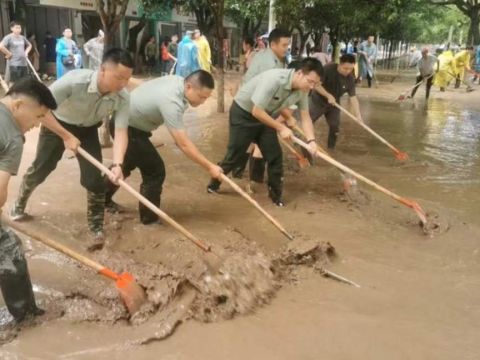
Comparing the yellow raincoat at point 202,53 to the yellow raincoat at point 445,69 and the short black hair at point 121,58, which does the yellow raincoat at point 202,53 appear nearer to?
the yellow raincoat at point 445,69

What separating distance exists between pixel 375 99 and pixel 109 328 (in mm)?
13009

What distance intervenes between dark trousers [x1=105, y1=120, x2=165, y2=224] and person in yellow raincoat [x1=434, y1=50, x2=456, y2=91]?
42.1 ft

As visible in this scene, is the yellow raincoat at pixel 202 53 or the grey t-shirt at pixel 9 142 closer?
the grey t-shirt at pixel 9 142

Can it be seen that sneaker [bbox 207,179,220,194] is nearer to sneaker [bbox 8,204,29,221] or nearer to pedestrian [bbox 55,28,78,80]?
sneaker [bbox 8,204,29,221]

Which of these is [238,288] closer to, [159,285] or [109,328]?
[159,285]

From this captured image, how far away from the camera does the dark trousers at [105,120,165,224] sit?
4199 millimetres

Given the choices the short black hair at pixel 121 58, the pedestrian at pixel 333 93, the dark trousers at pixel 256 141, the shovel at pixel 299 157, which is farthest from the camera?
the pedestrian at pixel 333 93

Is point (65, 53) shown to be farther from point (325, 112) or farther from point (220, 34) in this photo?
point (325, 112)

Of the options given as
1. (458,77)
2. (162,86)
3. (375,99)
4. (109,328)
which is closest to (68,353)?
(109,328)

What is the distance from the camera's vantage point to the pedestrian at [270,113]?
15.3ft

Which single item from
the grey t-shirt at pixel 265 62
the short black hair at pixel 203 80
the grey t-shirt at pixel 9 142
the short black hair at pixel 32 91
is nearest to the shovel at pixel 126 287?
the grey t-shirt at pixel 9 142

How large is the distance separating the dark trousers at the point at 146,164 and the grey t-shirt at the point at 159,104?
0.09 meters

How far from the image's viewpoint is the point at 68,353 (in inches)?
108

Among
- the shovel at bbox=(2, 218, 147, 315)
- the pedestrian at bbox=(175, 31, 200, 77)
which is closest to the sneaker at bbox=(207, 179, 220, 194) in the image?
the shovel at bbox=(2, 218, 147, 315)
